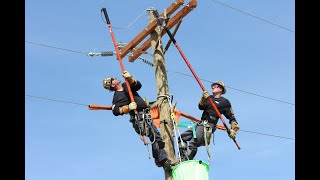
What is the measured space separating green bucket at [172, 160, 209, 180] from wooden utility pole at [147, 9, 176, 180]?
0.74 metres

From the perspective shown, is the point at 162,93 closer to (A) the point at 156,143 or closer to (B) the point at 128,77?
(B) the point at 128,77

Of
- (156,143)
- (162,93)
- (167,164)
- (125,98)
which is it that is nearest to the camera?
(167,164)

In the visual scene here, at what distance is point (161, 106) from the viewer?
8961 mm

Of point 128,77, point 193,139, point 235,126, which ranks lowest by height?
point 193,139

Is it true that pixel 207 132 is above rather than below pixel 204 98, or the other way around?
below

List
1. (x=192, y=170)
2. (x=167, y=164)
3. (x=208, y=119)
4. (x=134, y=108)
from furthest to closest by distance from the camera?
(x=208, y=119)
(x=134, y=108)
(x=167, y=164)
(x=192, y=170)

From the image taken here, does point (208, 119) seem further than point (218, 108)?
No

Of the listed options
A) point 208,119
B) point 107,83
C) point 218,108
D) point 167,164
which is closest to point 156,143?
point 167,164

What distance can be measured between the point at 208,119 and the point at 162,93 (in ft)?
3.21

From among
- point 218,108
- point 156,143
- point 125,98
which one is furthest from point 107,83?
point 218,108

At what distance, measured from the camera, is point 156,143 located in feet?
28.5

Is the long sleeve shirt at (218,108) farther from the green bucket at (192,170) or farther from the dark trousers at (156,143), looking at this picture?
the green bucket at (192,170)

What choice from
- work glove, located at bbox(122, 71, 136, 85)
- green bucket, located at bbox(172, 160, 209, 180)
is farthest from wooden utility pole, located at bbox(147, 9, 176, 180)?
green bucket, located at bbox(172, 160, 209, 180)

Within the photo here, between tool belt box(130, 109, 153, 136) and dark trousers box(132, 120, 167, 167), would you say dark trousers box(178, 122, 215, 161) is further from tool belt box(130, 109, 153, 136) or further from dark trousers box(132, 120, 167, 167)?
tool belt box(130, 109, 153, 136)
